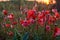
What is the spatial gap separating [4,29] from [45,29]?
36.7 inches

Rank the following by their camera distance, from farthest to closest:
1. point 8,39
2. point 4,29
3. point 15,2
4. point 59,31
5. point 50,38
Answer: point 15,2 → point 4,29 → point 8,39 → point 50,38 → point 59,31

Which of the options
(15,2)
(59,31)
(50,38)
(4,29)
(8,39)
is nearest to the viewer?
(59,31)

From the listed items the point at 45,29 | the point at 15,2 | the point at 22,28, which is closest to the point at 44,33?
the point at 45,29

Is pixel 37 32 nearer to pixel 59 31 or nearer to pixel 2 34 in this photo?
pixel 59 31

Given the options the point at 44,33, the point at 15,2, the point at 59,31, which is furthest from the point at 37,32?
the point at 15,2

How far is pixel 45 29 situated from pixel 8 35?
2.29 feet

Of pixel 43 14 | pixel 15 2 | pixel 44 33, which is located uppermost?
pixel 43 14

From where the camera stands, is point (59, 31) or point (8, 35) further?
point (8, 35)

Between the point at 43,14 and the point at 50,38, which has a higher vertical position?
the point at 43,14

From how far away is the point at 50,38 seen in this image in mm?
3900

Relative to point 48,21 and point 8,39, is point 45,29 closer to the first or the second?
point 48,21

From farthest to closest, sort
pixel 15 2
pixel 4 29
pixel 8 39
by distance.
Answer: pixel 15 2
pixel 4 29
pixel 8 39

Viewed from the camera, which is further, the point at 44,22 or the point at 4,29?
the point at 4,29

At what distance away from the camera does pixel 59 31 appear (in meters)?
3.47
